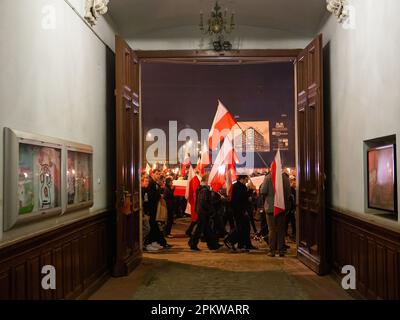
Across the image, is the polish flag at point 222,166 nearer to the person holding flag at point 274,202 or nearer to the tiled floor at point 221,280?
the person holding flag at point 274,202

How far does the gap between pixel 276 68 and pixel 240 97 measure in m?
3.78

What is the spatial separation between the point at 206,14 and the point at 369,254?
5011 mm

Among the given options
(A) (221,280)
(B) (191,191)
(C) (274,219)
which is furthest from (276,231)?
(A) (221,280)

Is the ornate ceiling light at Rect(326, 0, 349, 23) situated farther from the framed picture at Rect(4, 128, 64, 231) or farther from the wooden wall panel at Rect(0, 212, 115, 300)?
the wooden wall panel at Rect(0, 212, 115, 300)

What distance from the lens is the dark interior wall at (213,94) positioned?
19.5 meters

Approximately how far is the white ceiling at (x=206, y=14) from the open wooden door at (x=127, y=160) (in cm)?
57

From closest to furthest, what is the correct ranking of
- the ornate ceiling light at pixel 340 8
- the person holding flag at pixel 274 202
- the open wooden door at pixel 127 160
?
1. the ornate ceiling light at pixel 340 8
2. the open wooden door at pixel 127 160
3. the person holding flag at pixel 274 202

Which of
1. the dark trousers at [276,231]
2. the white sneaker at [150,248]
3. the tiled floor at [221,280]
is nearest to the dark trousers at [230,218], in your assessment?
the tiled floor at [221,280]

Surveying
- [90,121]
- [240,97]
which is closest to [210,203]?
[90,121]

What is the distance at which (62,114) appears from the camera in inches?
216

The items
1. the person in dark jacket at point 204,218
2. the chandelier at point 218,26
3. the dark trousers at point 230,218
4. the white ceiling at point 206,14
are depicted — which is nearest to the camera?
the white ceiling at point 206,14

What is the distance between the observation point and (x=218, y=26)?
8.12 meters

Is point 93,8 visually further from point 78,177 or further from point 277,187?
point 277,187

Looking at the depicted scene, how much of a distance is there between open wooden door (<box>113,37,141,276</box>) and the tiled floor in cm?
38
